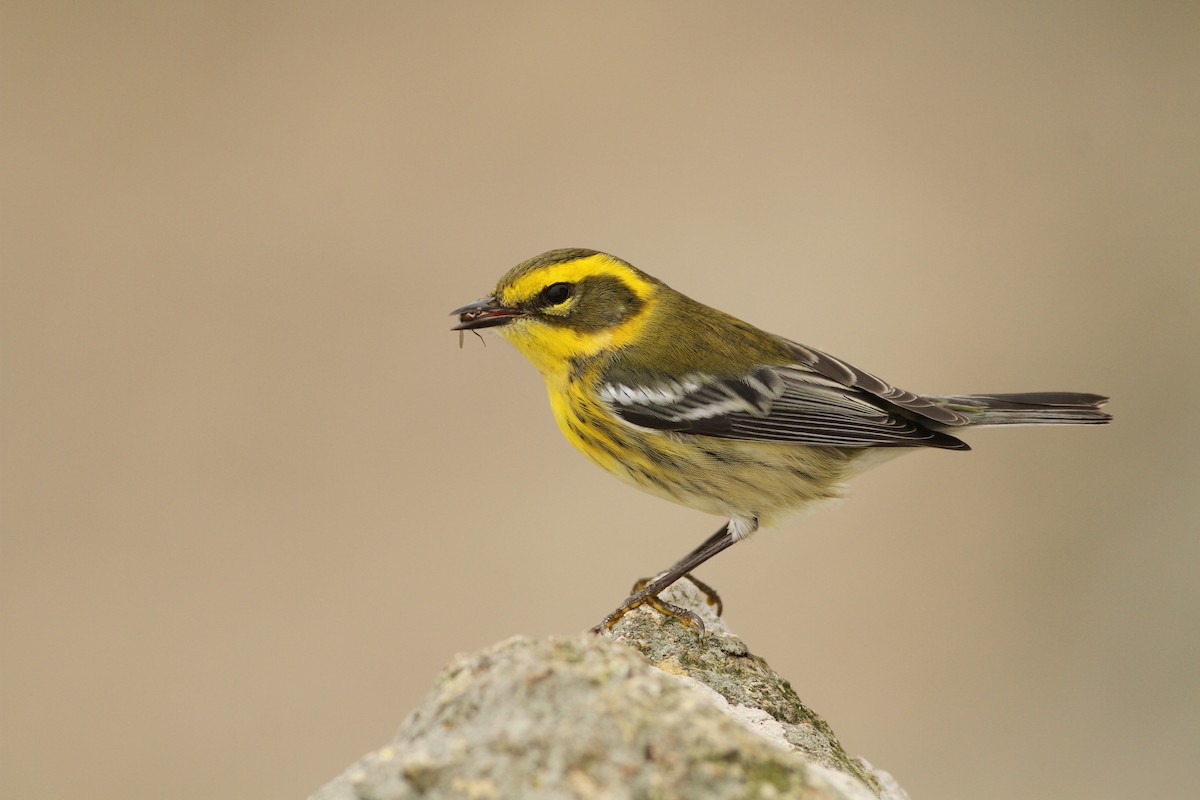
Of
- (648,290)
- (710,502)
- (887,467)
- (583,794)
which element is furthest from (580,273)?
(887,467)

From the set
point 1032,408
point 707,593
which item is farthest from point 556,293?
point 1032,408

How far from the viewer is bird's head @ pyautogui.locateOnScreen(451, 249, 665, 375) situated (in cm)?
529

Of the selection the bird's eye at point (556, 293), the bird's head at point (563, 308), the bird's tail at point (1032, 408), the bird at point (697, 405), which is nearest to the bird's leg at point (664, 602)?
the bird at point (697, 405)

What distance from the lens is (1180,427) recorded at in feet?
33.9

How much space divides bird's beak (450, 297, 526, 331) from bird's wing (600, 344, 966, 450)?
0.53 meters

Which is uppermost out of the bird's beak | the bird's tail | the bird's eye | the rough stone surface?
the bird's tail

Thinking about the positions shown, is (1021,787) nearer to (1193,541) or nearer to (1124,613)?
(1124,613)

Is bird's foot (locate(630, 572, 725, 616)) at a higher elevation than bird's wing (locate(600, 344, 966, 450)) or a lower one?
lower

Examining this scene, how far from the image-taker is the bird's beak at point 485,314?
527cm

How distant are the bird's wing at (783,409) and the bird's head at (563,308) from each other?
0.29 metres

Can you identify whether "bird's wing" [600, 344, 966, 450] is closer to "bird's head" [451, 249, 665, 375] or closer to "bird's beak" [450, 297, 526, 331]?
"bird's head" [451, 249, 665, 375]

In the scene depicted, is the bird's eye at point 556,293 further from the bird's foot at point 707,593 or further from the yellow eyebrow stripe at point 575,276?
the bird's foot at point 707,593

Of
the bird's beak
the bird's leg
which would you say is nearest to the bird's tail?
the bird's leg

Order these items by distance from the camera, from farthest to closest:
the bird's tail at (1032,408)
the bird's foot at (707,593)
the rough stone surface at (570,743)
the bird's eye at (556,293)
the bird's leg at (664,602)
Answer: the bird's tail at (1032,408)
the bird's eye at (556,293)
the bird's foot at (707,593)
the bird's leg at (664,602)
the rough stone surface at (570,743)
